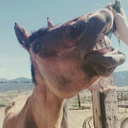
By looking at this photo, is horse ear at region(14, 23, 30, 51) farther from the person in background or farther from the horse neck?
the person in background

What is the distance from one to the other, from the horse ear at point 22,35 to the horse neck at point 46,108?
48cm

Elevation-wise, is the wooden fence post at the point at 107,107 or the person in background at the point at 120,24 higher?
the person in background at the point at 120,24

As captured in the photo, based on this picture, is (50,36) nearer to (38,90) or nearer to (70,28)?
(70,28)

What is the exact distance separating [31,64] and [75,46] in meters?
0.81

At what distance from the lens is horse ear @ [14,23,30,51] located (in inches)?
63.4

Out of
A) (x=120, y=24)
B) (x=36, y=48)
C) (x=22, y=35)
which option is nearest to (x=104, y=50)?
(x=120, y=24)

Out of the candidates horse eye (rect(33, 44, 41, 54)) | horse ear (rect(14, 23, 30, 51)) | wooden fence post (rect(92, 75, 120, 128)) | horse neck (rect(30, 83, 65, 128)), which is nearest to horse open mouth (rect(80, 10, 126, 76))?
horse eye (rect(33, 44, 41, 54))

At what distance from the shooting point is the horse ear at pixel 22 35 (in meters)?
1.61

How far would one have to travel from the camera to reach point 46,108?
1.52 m

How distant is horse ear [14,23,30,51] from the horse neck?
1.56 feet

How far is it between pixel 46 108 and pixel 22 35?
0.81 metres

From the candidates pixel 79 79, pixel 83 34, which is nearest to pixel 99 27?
pixel 83 34

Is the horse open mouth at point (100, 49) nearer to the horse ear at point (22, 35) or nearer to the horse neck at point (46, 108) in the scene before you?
the horse neck at point (46, 108)

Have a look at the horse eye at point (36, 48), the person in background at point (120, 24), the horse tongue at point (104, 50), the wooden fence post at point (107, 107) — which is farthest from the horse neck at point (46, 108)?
the person in background at point (120, 24)
